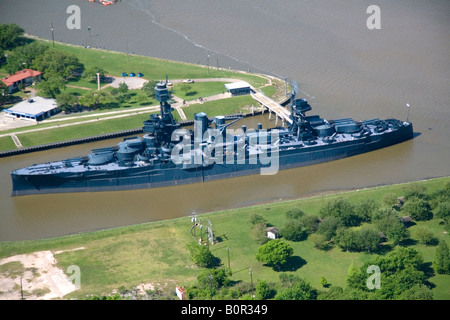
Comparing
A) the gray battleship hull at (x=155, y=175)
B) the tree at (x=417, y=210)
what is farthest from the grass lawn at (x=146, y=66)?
the tree at (x=417, y=210)

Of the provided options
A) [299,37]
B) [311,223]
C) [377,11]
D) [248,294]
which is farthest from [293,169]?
[377,11]

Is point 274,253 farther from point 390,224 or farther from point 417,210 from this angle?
point 417,210

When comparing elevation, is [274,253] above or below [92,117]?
below

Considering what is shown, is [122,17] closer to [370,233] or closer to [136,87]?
[136,87]

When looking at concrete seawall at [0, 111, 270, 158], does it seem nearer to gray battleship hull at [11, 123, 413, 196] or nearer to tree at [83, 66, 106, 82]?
gray battleship hull at [11, 123, 413, 196]

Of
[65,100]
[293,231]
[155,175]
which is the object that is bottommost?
[293,231]

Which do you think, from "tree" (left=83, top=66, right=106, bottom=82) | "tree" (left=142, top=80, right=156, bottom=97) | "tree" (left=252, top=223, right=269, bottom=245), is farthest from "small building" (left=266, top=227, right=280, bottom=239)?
"tree" (left=83, top=66, right=106, bottom=82)

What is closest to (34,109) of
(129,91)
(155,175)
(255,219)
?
(129,91)
